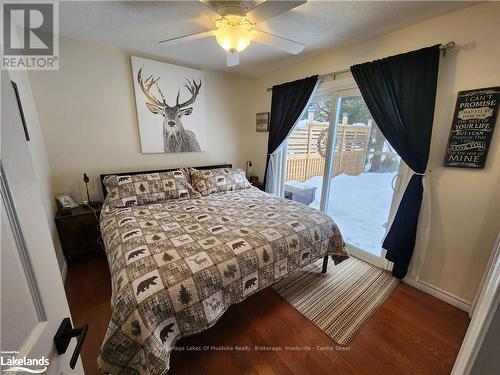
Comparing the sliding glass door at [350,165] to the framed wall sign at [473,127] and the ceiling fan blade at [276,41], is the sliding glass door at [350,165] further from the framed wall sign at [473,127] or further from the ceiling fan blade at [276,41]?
the ceiling fan blade at [276,41]

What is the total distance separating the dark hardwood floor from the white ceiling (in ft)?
7.97

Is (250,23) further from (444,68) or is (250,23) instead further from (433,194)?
(433,194)

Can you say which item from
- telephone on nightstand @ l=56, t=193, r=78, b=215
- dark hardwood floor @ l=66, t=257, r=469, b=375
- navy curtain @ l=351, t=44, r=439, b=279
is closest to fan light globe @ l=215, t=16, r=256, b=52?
navy curtain @ l=351, t=44, r=439, b=279

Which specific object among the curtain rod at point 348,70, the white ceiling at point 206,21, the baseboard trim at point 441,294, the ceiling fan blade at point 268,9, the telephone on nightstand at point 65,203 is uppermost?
the white ceiling at point 206,21

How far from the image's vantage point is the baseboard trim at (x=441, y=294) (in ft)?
5.97

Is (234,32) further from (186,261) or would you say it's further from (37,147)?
(37,147)

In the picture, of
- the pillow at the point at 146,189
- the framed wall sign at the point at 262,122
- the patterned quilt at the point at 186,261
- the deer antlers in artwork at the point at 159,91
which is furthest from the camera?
the framed wall sign at the point at 262,122

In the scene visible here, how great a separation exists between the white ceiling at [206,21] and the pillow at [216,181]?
151 centimetres

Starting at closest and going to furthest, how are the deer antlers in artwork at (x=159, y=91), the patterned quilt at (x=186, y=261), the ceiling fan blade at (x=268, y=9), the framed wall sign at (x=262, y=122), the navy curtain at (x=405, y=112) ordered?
the patterned quilt at (x=186, y=261) < the ceiling fan blade at (x=268, y=9) < the navy curtain at (x=405, y=112) < the deer antlers in artwork at (x=159, y=91) < the framed wall sign at (x=262, y=122)

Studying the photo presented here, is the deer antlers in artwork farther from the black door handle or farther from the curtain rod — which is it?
the black door handle

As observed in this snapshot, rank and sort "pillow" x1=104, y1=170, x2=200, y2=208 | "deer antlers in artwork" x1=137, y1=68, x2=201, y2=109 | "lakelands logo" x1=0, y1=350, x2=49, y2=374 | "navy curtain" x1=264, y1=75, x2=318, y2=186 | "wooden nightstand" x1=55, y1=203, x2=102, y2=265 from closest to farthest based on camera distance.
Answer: "lakelands logo" x1=0, y1=350, x2=49, y2=374
"wooden nightstand" x1=55, y1=203, x2=102, y2=265
"pillow" x1=104, y1=170, x2=200, y2=208
"deer antlers in artwork" x1=137, y1=68, x2=201, y2=109
"navy curtain" x1=264, y1=75, x2=318, y2=186

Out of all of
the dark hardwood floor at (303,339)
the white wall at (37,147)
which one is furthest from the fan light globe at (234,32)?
the dark hardwood floor at (303,339)

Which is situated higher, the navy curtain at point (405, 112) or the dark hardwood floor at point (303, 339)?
the navy curtain at point (405, 112)

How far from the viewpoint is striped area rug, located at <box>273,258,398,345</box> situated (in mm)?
1667
